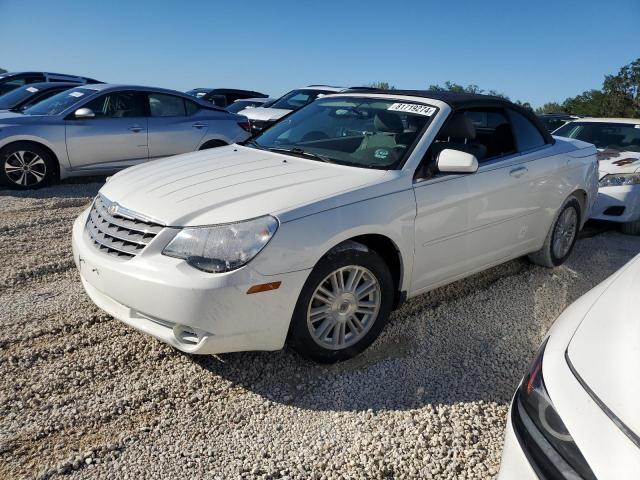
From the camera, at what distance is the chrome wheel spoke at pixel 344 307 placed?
301cm

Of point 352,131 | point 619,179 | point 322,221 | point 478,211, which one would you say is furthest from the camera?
point 619,179

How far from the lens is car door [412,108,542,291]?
3.41 m

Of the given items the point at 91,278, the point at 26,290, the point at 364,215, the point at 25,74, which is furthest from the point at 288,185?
the point at 25,74

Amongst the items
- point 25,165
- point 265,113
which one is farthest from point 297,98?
point 25,165

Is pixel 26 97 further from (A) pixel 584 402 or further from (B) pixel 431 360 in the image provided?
(A) pixel 584 402

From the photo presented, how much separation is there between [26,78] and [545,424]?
14517 mm

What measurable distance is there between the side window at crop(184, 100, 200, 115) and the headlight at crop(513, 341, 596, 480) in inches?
300

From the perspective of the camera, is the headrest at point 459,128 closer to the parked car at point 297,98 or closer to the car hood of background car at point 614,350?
the car hood of background car at point 614,350

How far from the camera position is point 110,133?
25.0 ft

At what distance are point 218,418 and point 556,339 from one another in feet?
5.39

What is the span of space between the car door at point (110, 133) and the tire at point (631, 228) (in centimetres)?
647

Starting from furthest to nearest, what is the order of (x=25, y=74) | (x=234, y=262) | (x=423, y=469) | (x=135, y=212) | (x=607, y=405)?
(x=25, y=74) < (x=135, y=212) < (x=234, y=262) < (x=423, y=469) < (x=607, y=405)

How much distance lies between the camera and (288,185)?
10.1ft

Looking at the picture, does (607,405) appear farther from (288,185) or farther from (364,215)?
(288,185)
